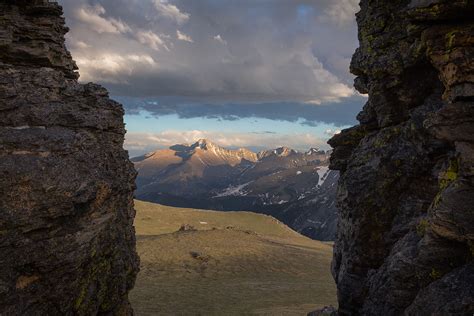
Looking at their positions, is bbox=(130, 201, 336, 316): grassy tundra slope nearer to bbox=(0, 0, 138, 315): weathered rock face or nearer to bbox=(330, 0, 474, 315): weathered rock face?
bbox=(330, 0, 474, 315): weathered rock face

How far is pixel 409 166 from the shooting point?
2378cm

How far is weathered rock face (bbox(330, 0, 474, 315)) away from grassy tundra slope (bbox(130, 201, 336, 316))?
1928cm

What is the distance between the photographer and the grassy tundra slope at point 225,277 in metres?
46.2

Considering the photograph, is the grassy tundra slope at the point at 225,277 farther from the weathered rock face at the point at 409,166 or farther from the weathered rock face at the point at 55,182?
the weathered rock face at the point at 55,182

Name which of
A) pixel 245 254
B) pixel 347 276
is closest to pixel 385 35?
pixel 347 276

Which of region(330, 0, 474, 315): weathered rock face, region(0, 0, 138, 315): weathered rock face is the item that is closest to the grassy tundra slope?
region(330, 0, 474, 315): weathered rock face

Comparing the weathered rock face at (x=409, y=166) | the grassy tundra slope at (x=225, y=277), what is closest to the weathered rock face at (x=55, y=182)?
the weathered rock face at (x=409, y=166)

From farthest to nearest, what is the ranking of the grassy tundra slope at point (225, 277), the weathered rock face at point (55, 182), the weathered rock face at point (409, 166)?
the grassy tundra slope at point (225, 277) → the weathered rock face at point (55, 182) → the weathered rock face at point (409, 166)

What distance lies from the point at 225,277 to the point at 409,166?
5015 centimetres

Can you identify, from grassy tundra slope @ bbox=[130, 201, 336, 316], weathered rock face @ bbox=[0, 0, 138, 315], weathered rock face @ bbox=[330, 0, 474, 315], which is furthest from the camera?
grassy tundra slope @ bbox=[130, 201, 336, 316]

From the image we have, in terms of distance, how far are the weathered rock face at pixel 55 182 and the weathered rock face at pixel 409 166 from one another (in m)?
15.7

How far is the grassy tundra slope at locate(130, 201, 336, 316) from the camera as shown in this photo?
46.2 meters

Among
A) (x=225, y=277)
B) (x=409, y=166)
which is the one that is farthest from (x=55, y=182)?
(x=225, y=277)

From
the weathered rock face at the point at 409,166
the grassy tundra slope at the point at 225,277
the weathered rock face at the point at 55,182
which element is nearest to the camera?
the weathered rock face at the point at 409,166
